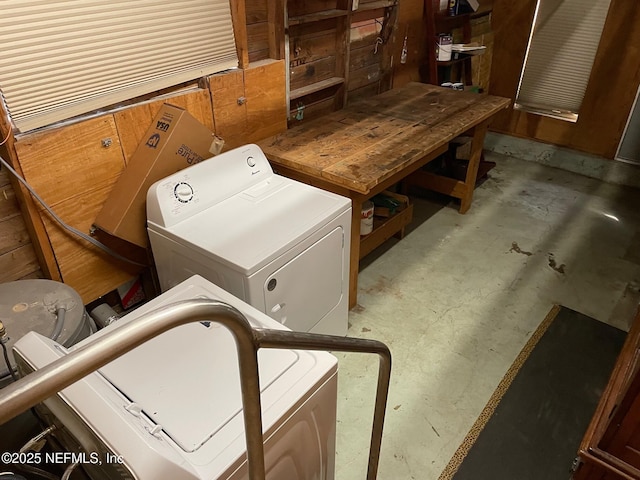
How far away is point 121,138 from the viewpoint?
1940mm

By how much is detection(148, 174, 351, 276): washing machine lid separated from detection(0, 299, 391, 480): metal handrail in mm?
825

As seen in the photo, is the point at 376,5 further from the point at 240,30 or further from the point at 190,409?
the point at 190,409

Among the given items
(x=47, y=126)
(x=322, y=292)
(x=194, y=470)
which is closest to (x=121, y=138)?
(x=47, y=126)

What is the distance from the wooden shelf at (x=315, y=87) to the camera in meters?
2.67

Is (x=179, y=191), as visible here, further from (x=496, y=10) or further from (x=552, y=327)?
(x=496, y=10)

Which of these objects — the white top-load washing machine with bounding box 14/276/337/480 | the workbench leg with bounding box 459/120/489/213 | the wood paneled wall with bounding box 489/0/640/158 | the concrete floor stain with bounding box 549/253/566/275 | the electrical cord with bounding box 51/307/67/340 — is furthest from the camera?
the wood paneled wall with bounding box 489/0/640/158

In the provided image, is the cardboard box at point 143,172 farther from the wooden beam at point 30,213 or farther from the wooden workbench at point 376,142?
the wooden workbench at point 376,142

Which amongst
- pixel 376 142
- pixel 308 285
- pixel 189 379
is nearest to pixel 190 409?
pixel 189 379

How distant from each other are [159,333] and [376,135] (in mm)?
2182

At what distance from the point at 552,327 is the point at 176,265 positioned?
1.96 metres

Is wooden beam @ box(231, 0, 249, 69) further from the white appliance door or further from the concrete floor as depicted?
the concrete floor

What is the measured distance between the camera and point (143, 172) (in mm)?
1976

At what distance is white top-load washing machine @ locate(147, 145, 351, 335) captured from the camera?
5.83 ft

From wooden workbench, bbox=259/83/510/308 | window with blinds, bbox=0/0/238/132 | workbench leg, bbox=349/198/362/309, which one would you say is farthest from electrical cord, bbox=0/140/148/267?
workbench leg, bbox=349/198/362/309
